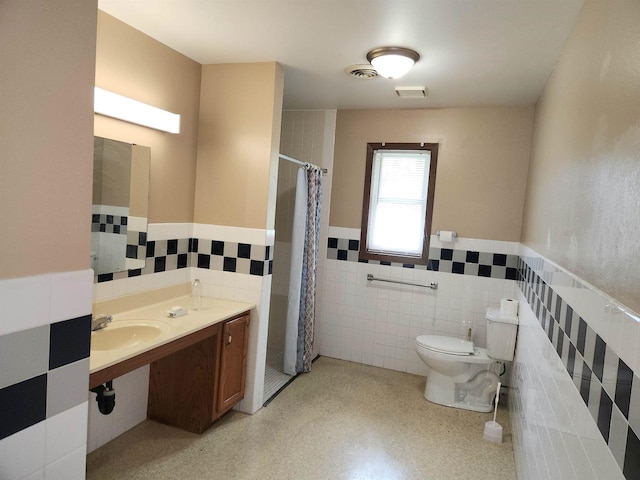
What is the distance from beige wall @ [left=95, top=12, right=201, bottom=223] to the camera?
91.4 inches

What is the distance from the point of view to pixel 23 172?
106cm

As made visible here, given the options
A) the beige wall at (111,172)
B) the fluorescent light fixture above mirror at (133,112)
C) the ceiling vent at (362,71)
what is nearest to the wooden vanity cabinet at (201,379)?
the beige wall at (111,172)

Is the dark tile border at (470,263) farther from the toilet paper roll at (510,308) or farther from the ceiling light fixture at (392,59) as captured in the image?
the ceiling light fixture at (392,59)

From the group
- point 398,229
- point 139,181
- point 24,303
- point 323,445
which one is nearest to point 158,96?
point 139,181

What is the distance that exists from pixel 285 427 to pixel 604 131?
8.12 feet

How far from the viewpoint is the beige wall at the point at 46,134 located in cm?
102

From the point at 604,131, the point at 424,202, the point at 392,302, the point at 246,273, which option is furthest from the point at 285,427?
the point at 604,131

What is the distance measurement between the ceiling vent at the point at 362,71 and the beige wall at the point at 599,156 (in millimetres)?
1119

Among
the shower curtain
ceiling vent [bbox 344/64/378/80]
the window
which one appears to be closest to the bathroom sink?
the shower curtain

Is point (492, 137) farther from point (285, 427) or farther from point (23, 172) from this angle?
point (23, 172)

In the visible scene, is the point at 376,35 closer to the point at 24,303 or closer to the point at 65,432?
the point at 24,303

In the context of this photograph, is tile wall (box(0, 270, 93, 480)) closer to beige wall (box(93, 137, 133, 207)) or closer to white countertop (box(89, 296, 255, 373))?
white countertop (box(89, 296, 255, 373))

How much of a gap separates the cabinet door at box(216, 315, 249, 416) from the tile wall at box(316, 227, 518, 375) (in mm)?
1409

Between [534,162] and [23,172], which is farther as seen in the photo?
[534,162]
